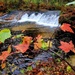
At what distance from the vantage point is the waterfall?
14.7 metres

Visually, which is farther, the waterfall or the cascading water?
the cascading water

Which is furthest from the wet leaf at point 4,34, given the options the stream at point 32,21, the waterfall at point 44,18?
the waterfall at point 44,18

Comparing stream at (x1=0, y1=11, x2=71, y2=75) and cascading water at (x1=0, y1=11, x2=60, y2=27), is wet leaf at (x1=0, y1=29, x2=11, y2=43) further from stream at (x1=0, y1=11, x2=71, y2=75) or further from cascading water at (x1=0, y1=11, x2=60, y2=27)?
cascading water at (x1=0, y1=11, x2=60, y2=27)

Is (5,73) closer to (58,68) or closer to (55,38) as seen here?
(58,68)

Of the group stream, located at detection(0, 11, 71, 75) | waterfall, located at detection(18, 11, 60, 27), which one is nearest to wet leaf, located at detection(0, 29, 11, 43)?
stream, located at detection(0, 11, 71, 75)

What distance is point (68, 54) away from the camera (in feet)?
23.8

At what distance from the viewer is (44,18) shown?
15516 millimetres

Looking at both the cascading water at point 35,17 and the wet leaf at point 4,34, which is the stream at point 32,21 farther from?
the wet leaf at point 4,34

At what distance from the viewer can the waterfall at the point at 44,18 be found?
14.7 metres

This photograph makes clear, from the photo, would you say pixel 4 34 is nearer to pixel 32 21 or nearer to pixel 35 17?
pixel 32 21

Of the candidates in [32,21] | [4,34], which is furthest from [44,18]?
[4,34]

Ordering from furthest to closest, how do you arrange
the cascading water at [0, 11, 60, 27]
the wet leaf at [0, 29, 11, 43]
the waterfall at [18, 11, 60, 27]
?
the cascading water at [0, 11, 60, 27], the waterfall at [18, 11, 60, 27], the wet leaf at [0, 29, 11, 43]

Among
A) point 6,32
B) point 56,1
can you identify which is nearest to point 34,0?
point 56,1

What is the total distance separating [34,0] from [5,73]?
15.7 meters
